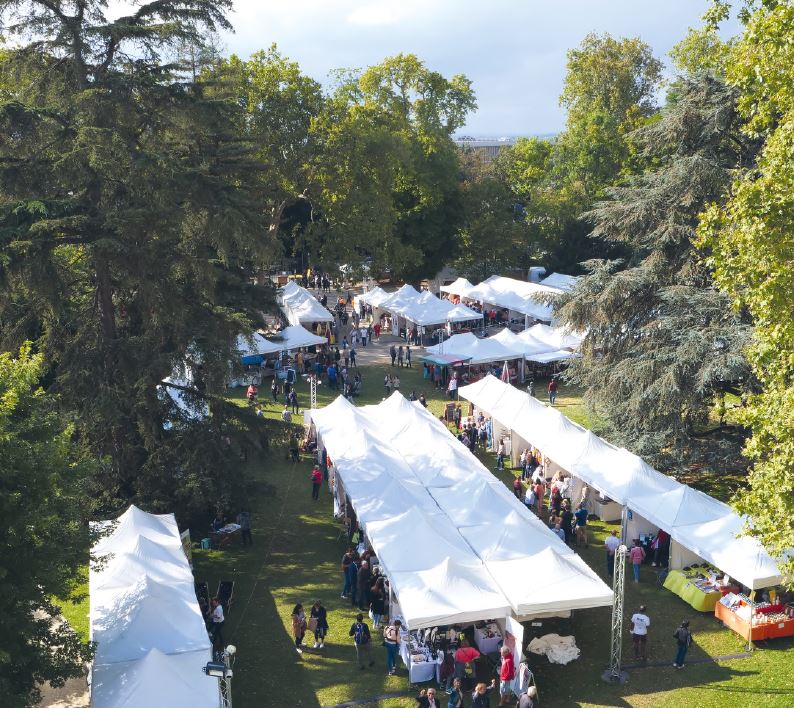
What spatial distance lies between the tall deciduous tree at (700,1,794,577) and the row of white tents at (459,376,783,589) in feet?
4.47

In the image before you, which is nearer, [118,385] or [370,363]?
[118,385]

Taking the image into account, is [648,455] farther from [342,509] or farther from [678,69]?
[678,69]

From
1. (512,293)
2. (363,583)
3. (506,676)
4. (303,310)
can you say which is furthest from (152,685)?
(512,293)

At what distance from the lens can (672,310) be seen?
725 inches

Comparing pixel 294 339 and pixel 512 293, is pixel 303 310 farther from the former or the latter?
pixel 512 293

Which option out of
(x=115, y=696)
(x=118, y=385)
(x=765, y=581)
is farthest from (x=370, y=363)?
(x=115, y=696)

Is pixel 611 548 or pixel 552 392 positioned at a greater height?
pixel 552 392

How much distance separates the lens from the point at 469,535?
14406 mm

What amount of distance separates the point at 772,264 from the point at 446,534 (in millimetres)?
7189

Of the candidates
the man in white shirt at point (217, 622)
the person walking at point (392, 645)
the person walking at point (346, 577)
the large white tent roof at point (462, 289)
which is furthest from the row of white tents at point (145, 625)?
the large white tent roof at point (462, 289)

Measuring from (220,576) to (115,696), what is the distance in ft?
18.3

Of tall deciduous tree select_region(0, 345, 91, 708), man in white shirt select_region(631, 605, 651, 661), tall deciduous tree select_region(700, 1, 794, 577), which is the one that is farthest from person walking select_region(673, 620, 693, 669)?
tall deciduous tree select_region(0, 345, 91, 708)

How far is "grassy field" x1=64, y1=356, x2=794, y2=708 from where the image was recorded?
11695 mm

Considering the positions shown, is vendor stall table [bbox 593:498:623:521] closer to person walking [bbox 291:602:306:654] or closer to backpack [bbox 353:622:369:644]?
backpack [bbox 353:622:369:644]
